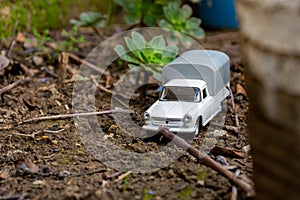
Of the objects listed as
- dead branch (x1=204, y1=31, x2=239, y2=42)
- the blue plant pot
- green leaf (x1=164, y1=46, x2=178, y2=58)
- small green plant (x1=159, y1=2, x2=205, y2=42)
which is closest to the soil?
green leaf (x1=164, y1=46, x2=178, y2=58)

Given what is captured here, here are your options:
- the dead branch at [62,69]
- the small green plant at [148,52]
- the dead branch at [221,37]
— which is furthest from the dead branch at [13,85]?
the dead branch at [221,37]

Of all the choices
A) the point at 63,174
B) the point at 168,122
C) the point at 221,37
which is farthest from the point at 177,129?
the point at 221,37

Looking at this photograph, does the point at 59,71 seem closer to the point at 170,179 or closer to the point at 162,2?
the point at 162,2

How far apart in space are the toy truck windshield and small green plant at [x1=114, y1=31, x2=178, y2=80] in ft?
1.16

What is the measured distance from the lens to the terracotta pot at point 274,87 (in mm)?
1252

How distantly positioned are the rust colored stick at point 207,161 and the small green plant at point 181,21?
1.00 m

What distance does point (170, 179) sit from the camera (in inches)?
72.6

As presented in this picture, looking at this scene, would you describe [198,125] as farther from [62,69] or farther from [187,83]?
[62,69]

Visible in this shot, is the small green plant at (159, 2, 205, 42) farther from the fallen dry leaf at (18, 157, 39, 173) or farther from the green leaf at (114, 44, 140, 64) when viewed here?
the fallen dry leaf at (18, 157, 39, 173)

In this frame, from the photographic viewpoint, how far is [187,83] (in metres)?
2.22

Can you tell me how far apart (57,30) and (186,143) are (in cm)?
194

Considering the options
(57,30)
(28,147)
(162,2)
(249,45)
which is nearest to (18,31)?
(57,30)

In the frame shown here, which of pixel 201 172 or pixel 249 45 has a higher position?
pixel 249 45

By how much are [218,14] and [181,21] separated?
2.72 ft
